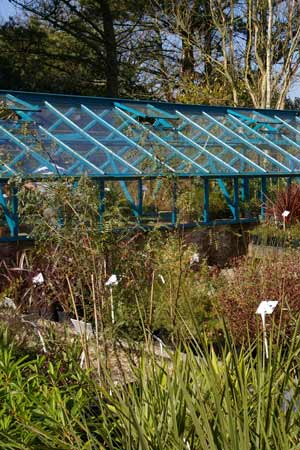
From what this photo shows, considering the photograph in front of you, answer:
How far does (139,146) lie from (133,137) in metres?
2.09

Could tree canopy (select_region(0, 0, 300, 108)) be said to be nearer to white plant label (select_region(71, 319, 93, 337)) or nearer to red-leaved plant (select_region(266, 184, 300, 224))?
red-leaved plant (select_region(266, 184, 300, 224))

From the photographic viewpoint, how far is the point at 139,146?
7.98 m

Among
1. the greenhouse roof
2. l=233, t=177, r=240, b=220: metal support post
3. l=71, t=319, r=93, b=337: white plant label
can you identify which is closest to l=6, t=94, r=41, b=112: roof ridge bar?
the greenhouse roof

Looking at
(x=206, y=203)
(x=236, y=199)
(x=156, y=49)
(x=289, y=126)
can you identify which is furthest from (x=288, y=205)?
(x=156, y=49)

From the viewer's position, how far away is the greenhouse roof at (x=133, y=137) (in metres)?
8.91

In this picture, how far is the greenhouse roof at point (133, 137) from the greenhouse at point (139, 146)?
14mm

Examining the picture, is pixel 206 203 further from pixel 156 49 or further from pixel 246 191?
pixel 156 49

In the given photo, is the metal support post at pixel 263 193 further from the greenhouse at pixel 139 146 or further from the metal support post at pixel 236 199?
the metal support post at pixel 236 199

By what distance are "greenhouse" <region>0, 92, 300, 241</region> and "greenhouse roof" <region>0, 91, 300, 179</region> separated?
0.05 feet

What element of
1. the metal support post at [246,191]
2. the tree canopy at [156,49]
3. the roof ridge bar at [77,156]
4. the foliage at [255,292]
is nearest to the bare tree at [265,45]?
the tree canopy at [156,49]

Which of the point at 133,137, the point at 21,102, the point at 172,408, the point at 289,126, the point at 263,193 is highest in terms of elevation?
the point at 21,102

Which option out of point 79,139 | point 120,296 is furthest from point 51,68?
point 120,296

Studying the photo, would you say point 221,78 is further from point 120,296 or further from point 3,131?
point 120,296

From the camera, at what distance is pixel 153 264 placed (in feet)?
15.4
